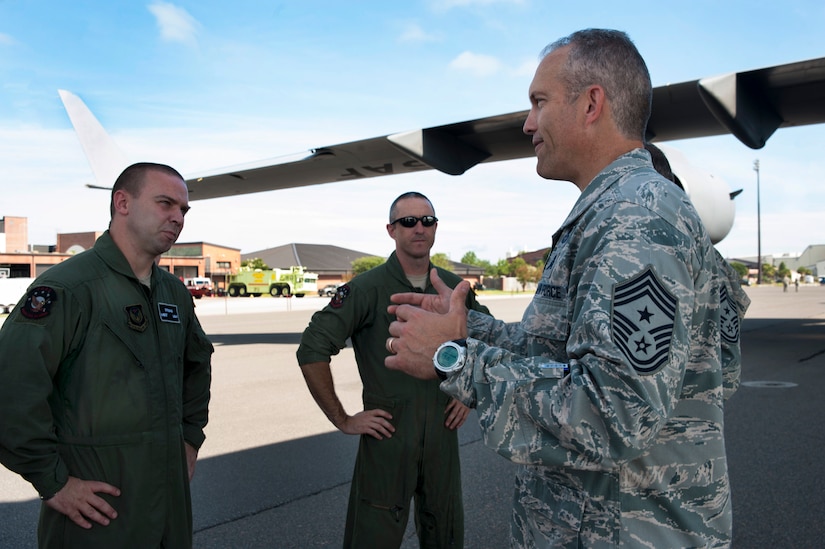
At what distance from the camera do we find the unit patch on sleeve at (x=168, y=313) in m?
2.57

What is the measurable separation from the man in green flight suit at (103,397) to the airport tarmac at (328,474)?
1399mm

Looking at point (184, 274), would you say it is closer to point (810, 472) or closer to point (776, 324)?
point (776, 324)

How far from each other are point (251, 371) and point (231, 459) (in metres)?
4.74

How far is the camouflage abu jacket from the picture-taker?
120 centimetres

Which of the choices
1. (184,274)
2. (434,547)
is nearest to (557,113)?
(434,547)

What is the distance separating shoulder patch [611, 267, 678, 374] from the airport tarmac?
266cm

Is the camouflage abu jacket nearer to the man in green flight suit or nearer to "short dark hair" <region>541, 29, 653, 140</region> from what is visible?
"short dark hair" <region>541, 29, 653, 140</region>

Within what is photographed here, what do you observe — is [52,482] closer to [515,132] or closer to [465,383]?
[465,383]

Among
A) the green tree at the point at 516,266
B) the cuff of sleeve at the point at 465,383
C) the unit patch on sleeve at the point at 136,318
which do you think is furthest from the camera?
the green tree at the point at 516,266

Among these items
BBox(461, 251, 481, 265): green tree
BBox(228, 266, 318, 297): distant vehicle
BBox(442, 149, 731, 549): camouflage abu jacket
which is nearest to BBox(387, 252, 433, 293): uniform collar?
BBox(442, 149, 731, 549): camouflage abu jacket

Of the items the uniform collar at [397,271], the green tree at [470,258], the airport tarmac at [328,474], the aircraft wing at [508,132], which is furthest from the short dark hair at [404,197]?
the green tree at [470,258]

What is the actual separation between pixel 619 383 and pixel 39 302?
199cm

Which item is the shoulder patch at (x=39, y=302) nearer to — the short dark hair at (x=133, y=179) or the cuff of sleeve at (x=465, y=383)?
the short dark hair at (x=133, y=179)

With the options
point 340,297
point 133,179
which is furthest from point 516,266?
point 133,179
